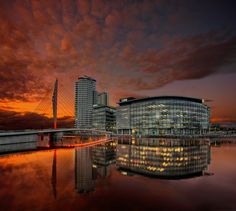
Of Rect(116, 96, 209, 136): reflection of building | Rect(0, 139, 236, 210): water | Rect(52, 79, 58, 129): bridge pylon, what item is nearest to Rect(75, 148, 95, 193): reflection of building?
Rect(0, 139, 236, 210): water

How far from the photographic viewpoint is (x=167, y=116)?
6220 inches

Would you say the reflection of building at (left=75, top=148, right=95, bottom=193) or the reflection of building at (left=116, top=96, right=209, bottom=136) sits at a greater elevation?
the reflection of building at (left=116, top=96, right=209, bottom=136)

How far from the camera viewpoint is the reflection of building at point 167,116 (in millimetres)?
157250

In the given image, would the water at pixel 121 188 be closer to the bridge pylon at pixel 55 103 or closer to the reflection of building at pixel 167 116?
the bridge pylon at pixel 55 103

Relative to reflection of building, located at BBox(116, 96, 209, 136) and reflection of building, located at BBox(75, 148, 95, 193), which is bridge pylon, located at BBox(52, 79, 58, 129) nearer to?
reflection of building, located at BBox(75, 148, 95, 193)

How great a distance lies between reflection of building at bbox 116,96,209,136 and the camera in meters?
157

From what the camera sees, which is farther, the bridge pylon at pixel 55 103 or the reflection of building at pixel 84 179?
the bridge pylon at pixel 55 103

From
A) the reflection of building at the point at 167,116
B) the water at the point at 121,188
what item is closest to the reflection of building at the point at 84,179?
the water at the point at 121,188

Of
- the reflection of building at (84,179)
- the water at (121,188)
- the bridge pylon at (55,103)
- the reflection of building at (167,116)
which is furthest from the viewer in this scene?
the reflection of building at (167,116)

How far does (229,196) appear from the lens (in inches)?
715

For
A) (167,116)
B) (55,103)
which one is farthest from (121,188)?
(167,116)

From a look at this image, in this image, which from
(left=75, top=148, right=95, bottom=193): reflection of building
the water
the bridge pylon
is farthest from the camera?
the bridge pylon

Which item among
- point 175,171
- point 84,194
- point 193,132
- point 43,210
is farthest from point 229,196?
point 193,132

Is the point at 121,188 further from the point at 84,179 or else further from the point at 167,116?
the point at 167,116
